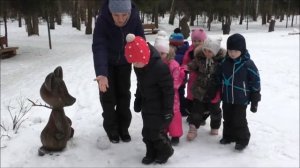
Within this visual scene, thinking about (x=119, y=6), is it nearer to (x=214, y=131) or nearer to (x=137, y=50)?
(x=137, y=50)

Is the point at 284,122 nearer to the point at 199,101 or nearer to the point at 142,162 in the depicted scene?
the point at 199,101

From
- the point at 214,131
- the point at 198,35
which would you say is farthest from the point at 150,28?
the point at 214,131

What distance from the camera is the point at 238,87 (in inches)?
162

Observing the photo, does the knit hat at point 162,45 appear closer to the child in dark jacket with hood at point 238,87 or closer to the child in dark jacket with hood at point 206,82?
the child in dark jacket with hood at point 206,82

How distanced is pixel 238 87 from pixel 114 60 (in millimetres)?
1426

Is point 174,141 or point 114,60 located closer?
point 114,60

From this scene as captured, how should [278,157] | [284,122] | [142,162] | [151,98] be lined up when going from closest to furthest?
[151,98], [142,162], [278,157], [284,122]

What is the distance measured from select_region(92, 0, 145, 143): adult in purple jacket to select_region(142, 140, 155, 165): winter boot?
22.4 inches

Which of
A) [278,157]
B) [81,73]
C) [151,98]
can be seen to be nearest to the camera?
[151,98]

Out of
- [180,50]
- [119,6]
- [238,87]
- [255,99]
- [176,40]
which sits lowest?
[255,99]

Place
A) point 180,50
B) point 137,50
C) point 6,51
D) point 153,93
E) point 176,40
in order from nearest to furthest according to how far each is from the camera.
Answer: point 137,50 → point 153,93 → point 176,40 → point 180,50 → point 6,51

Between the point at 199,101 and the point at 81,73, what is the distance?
18.0ft

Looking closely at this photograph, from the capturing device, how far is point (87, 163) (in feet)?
13.1

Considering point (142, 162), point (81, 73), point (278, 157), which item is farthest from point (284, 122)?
point (81, 73)
